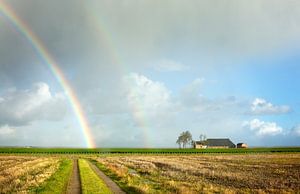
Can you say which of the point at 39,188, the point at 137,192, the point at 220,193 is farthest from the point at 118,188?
the point at 220,193

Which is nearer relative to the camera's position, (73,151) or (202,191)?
(202,191)

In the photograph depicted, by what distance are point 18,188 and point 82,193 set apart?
6238 millimetres

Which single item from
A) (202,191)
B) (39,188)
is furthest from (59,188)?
(202,191)

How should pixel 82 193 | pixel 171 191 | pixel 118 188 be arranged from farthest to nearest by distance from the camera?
pixel 118 188 < pixel 171 191 < pixel 82 193

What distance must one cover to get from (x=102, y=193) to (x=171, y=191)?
5058mm

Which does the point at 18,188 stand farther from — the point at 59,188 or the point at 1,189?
the point at 59,188

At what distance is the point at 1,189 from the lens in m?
27.8

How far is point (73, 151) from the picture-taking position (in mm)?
164750

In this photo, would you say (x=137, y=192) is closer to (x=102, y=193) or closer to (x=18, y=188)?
(x=102, y=193)

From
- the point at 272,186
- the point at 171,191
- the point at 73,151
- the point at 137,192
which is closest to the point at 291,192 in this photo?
the point at 272,186

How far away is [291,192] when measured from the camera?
26.5 m

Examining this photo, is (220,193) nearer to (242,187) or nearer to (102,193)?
(242,187)

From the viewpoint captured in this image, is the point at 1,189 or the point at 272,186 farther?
the point at 272,186

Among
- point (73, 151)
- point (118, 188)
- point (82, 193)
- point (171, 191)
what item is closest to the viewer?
point (82, 193)
